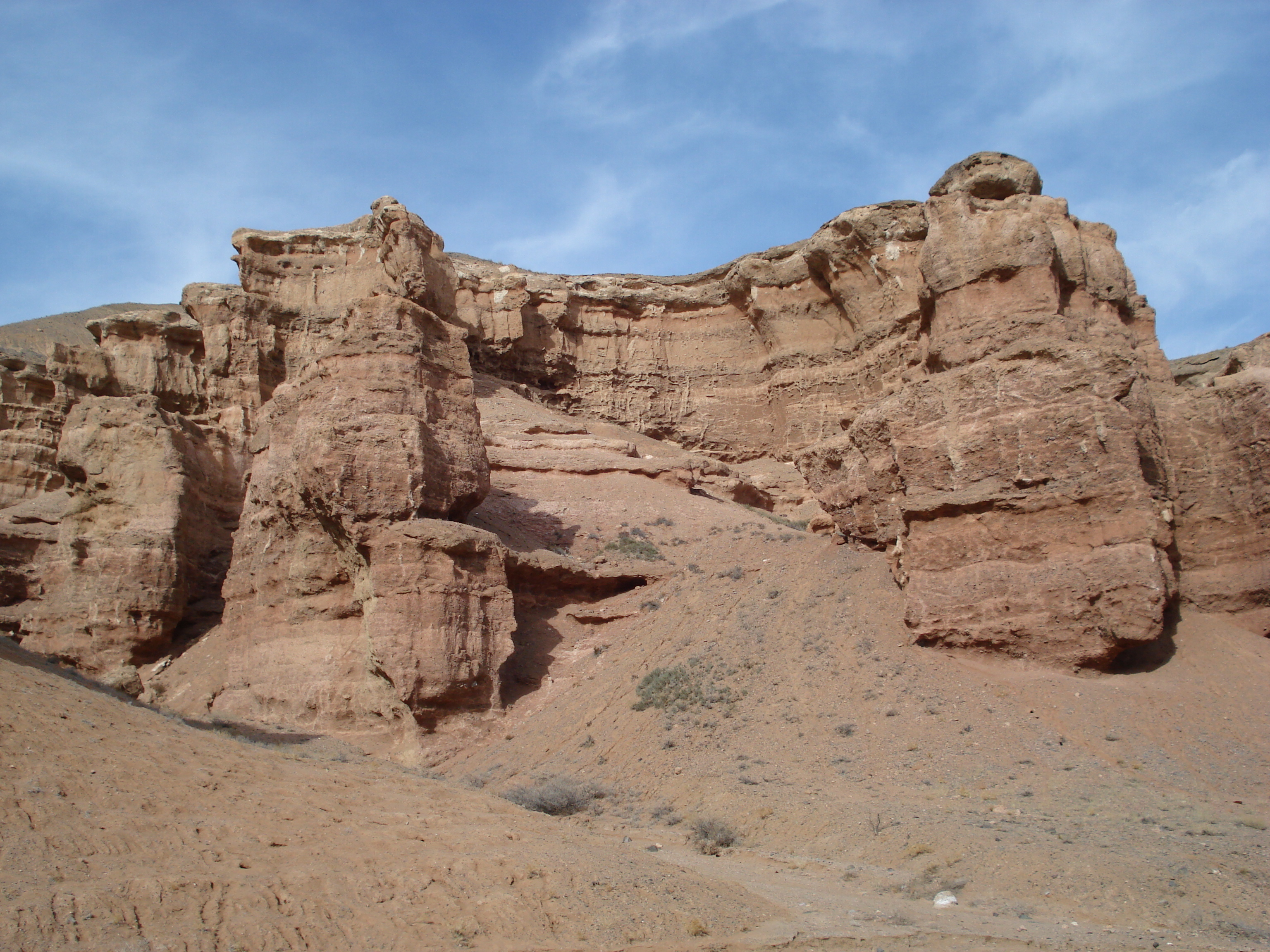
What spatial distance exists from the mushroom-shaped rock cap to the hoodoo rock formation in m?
0.06

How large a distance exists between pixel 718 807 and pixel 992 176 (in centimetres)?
1166

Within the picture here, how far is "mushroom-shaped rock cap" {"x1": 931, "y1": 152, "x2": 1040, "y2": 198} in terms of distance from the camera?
52.2 ft

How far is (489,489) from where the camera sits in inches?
795

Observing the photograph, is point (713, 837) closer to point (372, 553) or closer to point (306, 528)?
point (372, 553)

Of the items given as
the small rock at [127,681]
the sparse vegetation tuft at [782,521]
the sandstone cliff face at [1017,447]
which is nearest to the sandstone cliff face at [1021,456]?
the sandstone cliff face at [1017,447]

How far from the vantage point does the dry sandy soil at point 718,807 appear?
642 cm

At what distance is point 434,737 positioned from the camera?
577 inches

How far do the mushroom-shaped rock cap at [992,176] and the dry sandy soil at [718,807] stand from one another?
682 centimetres

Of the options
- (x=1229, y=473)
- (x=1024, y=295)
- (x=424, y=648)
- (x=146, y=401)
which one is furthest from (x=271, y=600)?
(x=1229, y=473)

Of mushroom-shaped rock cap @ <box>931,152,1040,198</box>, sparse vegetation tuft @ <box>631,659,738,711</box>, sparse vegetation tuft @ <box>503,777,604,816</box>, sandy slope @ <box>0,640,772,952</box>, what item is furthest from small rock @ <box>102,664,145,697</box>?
mushroom-shaped rock cap @ <box>931,152,1040,198</box>

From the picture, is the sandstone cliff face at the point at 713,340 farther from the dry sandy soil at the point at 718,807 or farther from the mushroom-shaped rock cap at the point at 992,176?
the dry sandy soil at the point at 718,807

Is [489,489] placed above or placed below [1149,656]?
above

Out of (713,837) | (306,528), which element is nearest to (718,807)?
(713,837)

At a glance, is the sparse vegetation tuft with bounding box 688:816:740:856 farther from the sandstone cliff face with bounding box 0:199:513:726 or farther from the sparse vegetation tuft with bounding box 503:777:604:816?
the sandstone cliff face with bounding box 0:199:513:726
